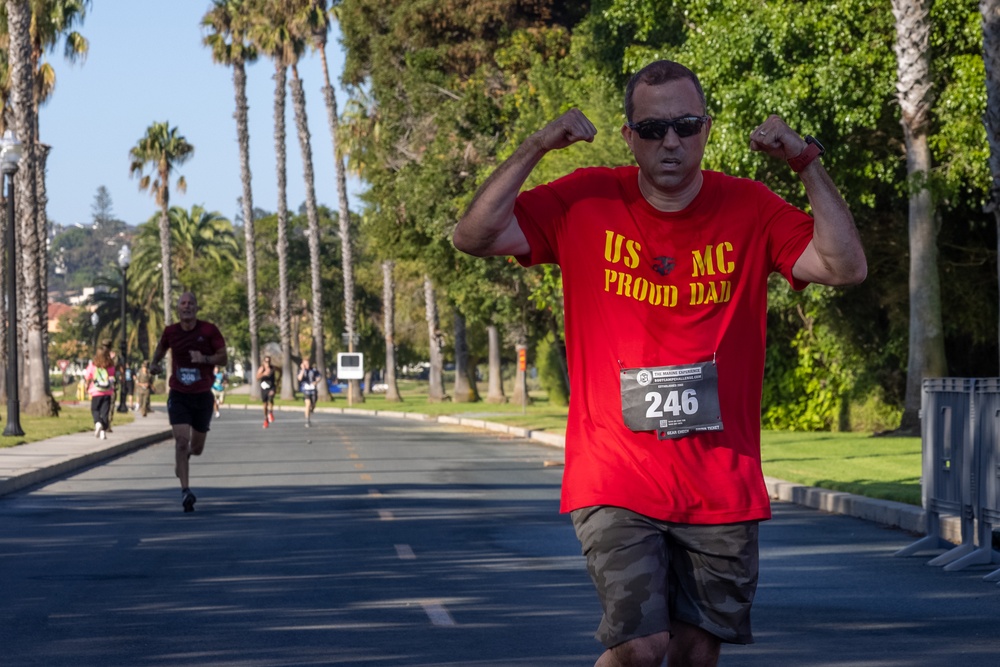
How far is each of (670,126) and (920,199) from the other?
21.0 meters

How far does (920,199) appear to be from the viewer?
80.4ft

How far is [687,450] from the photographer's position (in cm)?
442

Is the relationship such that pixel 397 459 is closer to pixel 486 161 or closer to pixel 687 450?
pixel 486 161

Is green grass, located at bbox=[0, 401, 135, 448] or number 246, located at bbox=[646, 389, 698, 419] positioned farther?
green grass, located at bbox=[0, 401, 135, 448]

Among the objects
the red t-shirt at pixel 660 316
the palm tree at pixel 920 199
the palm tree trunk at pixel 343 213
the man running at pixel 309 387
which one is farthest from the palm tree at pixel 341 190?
the red t-shirt at pixel 660 316

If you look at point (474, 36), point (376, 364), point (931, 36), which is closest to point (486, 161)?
point (474, 36)

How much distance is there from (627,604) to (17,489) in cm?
1563

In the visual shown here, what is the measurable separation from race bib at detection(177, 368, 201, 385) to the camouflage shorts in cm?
1097

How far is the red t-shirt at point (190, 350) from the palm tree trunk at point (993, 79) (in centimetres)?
841

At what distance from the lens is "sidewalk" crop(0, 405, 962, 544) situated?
14.0m

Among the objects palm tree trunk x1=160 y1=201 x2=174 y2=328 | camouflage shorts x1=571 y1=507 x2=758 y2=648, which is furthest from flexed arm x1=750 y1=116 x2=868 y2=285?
palm tree trunk x1=160 y1=201 x2=174 y2=328

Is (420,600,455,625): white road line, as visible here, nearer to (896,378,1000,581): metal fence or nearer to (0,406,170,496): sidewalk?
(896,378,1000,581): metal fence

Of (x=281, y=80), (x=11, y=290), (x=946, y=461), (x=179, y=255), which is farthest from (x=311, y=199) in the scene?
(x=946, y=461)

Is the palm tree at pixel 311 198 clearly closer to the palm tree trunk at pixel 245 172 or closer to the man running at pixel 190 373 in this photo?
the palm tree trunk at pixel 245 172
